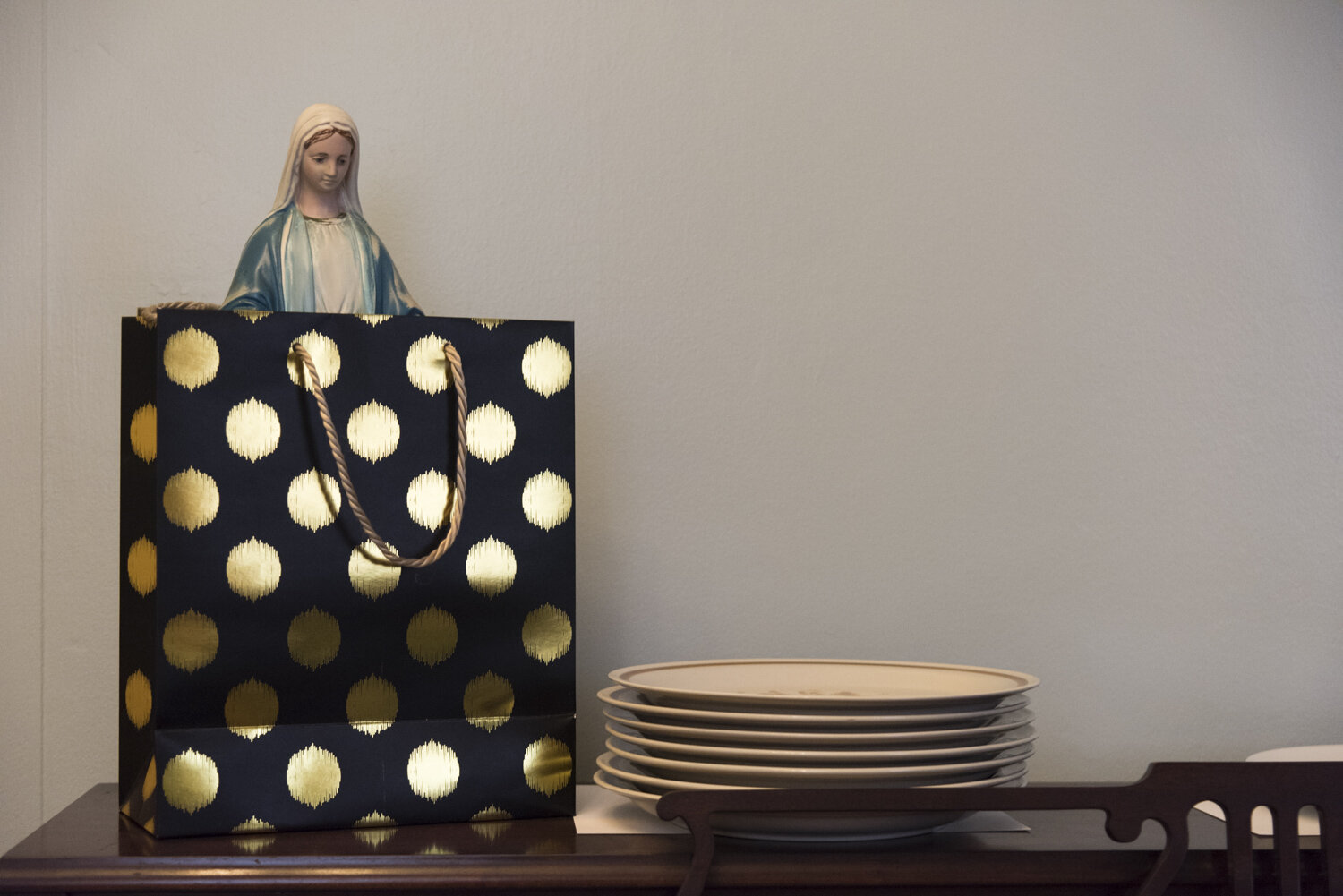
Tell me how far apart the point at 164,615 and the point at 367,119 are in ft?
1.74

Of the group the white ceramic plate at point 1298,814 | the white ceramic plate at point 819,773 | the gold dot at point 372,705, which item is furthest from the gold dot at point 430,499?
the white ceramic plate at point 1298,814

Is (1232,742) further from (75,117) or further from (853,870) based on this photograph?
(75,117)

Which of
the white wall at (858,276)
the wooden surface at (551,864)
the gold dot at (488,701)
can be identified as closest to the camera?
the wooden surface at (551,864)

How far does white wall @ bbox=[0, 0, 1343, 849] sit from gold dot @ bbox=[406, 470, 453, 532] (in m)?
0.29

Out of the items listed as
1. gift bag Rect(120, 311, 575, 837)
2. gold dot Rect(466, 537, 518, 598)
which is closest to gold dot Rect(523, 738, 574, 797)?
gift bag Rect(120, 311, 575, 837)

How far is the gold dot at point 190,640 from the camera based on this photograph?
2.12ft

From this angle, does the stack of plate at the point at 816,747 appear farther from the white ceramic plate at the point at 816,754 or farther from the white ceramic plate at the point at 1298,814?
the white ceramic plate at the point at 1298,814

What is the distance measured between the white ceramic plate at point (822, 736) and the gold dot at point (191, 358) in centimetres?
34

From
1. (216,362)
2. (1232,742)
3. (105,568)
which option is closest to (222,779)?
(216,362)

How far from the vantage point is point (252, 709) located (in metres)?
0.66

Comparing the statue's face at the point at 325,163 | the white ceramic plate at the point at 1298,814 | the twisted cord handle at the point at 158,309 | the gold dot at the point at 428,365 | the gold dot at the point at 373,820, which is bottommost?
the white ceramic plate at the point at 1298,814

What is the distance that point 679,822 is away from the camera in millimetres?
708

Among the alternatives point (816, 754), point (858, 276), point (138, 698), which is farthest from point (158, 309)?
point (858, 276)

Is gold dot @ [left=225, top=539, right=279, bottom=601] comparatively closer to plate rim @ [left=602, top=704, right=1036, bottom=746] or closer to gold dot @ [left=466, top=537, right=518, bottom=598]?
gold dot @ [left=466, top=537, right=518, bottom=598]
